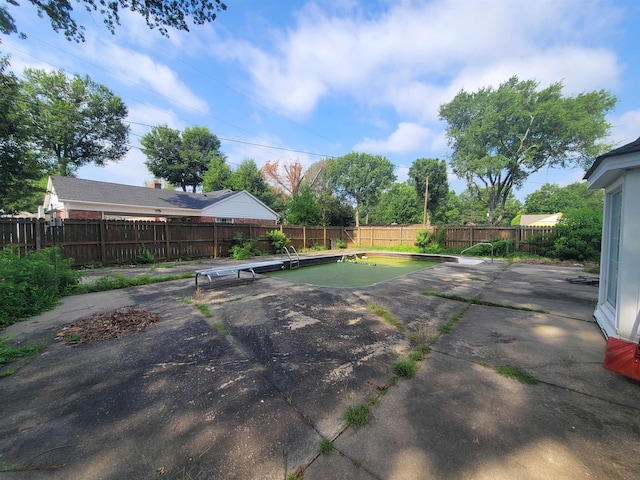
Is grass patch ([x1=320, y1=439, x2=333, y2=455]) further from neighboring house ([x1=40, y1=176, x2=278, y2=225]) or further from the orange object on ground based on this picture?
neighboring house ([x1=40, y1=176, x2=278, y2=225])

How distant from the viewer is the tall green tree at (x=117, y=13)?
4561mm

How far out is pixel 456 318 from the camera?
149 inches

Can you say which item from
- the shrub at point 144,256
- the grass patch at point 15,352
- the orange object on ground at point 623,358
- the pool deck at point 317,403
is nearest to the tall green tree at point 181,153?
the shrub at point 144,256

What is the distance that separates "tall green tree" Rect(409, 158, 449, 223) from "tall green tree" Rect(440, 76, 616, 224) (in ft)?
4.49

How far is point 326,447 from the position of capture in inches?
59.1

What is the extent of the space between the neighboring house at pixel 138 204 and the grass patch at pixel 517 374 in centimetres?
1576

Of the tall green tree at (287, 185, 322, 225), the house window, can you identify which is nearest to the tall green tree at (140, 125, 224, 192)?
the tall green tree at (287, 185, 322, 225)

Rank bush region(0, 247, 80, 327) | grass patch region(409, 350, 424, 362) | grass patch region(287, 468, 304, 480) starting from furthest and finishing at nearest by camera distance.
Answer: bush region(0, 247, 80, 327)
grass patch region(409, 350, 424, 362)
grass patch region(287, 468, 304, 480)

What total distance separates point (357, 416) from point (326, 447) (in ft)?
1.09

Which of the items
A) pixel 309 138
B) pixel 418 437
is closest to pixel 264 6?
pixel 418 437

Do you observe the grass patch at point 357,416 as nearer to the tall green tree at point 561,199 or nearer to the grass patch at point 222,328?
the grass patch at point 222,328

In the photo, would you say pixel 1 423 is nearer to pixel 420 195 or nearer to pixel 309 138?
pixel 309 138

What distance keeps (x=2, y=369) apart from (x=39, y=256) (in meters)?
3.52

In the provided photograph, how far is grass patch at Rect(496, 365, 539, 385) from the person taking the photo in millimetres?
2184
